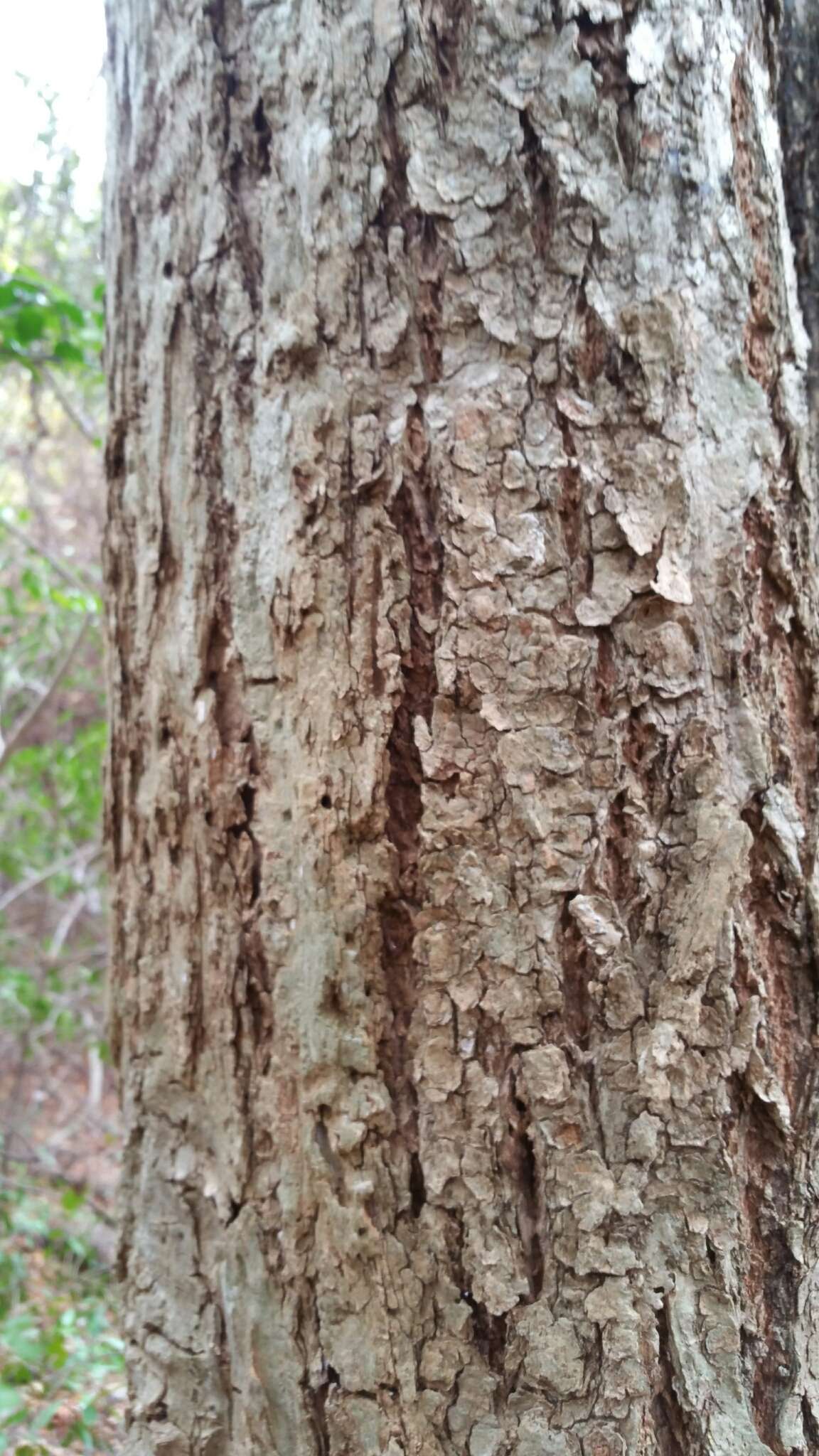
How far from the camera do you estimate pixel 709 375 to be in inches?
32.0

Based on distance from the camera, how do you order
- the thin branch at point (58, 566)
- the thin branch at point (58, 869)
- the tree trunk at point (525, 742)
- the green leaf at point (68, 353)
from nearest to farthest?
the tree trunk at point (525, 742) < the green leaf at point (68, 353) < the thin branch at point (58, 566) < the thin branch at point (58, 869)

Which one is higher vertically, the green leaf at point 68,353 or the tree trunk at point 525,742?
the green leaf at point 68,353

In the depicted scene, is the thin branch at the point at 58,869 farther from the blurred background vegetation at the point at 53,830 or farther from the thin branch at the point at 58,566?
the thin branch at the point at 58,566

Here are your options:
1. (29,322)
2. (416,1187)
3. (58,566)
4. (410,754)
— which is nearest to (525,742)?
(410,754)

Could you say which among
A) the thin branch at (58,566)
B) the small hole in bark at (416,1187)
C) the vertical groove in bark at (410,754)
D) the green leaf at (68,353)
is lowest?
the small hole in bark at (416,1187)

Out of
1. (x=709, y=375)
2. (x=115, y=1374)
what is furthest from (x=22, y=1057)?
(x=709, y=375)

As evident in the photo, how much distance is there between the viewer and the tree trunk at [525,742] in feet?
2.58

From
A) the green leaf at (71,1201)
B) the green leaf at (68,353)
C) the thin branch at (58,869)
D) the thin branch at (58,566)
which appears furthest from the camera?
the thin branch at (58,869)

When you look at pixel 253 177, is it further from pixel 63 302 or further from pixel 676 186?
pixel 63 302

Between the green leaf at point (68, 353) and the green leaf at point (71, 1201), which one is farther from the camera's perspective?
the green leaf at point (71, 1201)

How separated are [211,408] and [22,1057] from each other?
11.5ft

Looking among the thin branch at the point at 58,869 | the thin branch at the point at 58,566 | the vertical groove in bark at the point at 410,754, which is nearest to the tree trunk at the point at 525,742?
the vertical groove in bark at the point at 410,754

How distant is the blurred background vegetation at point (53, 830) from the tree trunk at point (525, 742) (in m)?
1.64

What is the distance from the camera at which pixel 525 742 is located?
795 millimetres
